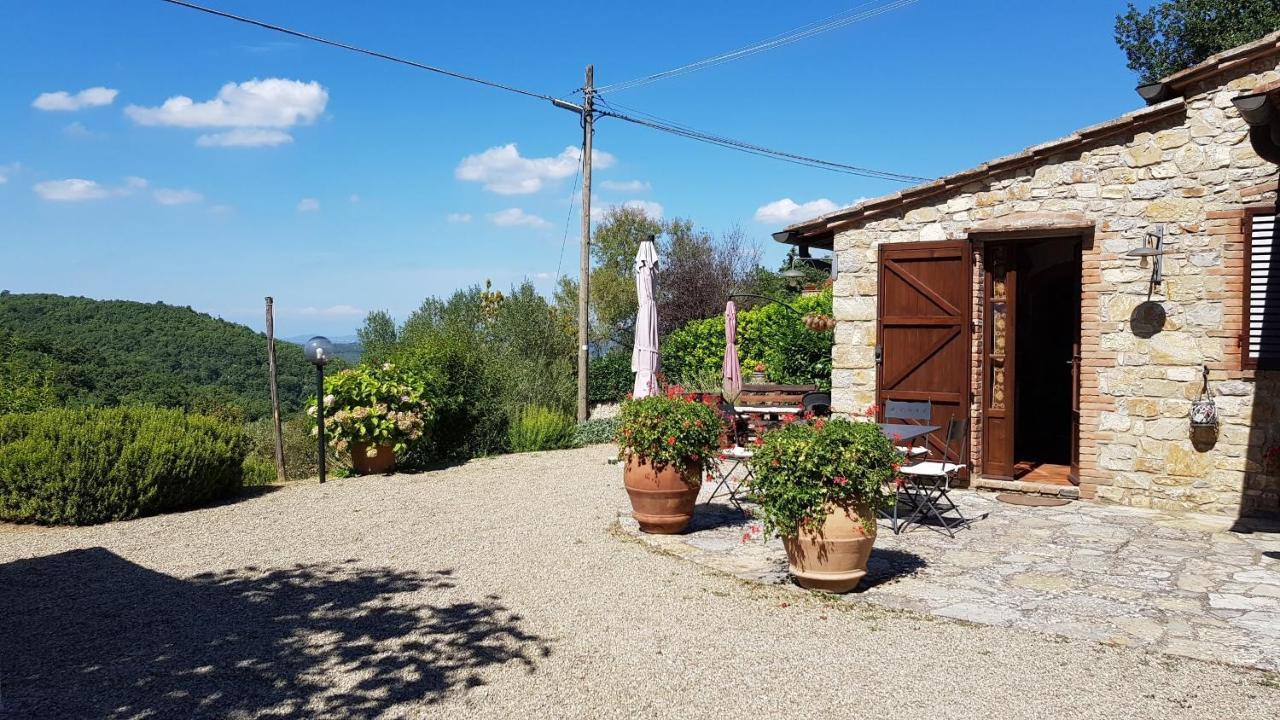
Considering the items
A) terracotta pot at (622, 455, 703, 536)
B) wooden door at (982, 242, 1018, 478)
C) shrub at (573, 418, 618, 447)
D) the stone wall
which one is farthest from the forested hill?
the stone wall

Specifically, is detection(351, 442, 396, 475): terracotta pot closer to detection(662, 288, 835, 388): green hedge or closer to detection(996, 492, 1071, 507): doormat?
detection(662, 288, 835, 388): green hedge

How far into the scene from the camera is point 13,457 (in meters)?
6.78

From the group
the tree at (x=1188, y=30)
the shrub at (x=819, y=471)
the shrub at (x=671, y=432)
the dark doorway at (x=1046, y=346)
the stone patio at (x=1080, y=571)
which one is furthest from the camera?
the tree at (x=1188, y=30)

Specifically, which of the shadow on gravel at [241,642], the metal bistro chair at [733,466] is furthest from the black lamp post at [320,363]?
the metal bistro chair at [733,466]

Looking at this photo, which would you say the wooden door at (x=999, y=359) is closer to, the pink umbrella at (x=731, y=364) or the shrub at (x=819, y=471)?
the pink umbrella at (x=731, y=364)

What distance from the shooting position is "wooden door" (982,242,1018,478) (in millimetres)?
7910

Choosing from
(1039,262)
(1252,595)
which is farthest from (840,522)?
(1039,262)

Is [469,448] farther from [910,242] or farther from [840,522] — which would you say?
[840,522]

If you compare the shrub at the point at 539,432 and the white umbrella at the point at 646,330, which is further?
the shrub at the point at 539,432

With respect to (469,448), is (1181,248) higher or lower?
higher

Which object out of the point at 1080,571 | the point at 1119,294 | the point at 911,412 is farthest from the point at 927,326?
the point at 1080,571

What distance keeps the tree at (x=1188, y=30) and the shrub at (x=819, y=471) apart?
16.6 metres

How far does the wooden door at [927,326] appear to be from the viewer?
25.7ft

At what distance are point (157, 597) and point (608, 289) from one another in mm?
21241
